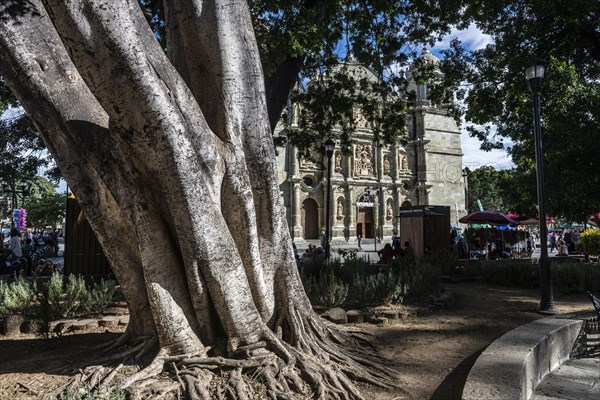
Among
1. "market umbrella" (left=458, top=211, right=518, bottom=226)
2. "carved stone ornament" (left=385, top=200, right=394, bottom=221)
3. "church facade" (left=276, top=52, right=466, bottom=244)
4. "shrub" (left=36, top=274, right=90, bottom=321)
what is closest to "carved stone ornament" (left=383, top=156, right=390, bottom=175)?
"church facade" (left=276, top=52, right=466, bottom=244)

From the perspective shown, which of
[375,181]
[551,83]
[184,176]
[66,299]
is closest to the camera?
[184,176]

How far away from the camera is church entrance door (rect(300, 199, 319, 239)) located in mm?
35250

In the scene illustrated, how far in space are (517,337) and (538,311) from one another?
9.26 ft

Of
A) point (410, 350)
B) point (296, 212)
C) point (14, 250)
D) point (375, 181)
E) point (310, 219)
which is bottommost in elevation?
point (410, 350)

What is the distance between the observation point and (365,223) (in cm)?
3784

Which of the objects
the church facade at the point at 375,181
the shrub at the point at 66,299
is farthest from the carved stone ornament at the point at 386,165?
the shrub at the point at 66,299

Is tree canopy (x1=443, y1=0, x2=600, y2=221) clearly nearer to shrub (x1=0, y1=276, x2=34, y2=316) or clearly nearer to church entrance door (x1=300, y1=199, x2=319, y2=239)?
shrub (x1=0, y1=276, x2=34, y2=316)

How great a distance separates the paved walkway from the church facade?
28.3 meters

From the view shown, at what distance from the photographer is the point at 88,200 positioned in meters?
3.57

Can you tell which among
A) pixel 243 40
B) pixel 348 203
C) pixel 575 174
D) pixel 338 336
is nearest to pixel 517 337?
pixel 338 336

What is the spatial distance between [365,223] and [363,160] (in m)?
5.77

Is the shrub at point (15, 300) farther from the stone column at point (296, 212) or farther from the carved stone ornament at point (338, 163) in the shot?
the carved stone ornament at point (338, 163)

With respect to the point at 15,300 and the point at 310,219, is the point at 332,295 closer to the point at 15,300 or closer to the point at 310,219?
the point at 15,300

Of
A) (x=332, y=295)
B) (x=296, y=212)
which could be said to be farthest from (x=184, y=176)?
(x=296, y=212)
